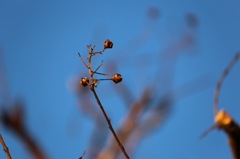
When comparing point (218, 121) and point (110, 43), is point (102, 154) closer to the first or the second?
point (110, 43)

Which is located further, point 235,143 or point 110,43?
point 110,43

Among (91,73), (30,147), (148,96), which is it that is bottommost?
(91,73)

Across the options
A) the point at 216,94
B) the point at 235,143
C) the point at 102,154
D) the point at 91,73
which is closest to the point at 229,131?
the point at 235,143

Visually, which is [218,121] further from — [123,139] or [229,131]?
[123,139]

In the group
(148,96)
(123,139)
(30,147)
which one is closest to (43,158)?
(30,147)

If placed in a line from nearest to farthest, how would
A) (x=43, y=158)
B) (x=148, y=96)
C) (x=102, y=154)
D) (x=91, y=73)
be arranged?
(x=91, y=73), (x=43, y=158), (x=102, y=154), (x=148, y=96)

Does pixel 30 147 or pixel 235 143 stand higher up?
pixel 30 147

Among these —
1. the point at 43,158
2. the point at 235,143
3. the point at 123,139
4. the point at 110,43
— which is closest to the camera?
the point at 235,143

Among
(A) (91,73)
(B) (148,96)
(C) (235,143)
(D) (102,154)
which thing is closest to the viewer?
(C) (235,143)

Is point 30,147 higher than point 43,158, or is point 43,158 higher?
point 30,147
